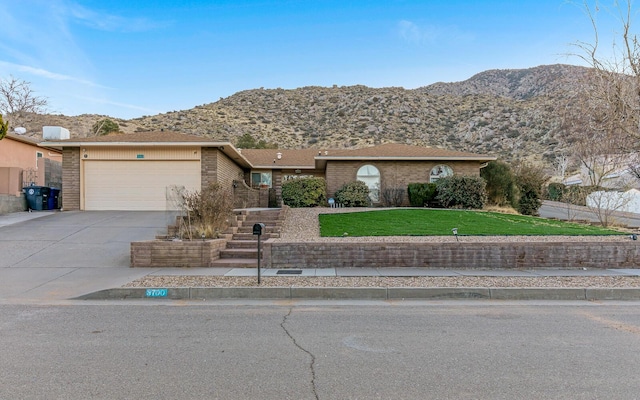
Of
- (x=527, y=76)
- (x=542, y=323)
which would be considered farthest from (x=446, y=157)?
(x=527, y=76)

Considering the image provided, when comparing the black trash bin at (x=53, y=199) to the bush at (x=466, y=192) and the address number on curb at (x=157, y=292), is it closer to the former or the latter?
the address number on curb at (x=157, y=292)

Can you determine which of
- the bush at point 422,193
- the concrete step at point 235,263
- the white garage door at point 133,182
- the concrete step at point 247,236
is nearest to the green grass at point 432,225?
the concrete step at point 247,236

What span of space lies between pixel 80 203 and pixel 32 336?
1519cm

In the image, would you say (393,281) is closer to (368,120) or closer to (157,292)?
(157,292)

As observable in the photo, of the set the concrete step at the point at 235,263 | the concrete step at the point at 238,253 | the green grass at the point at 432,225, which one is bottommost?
the concrete step at the point at 235,263

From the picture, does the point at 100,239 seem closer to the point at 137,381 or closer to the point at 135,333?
the point at 135,333

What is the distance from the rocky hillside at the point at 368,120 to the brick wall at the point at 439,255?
118 feet

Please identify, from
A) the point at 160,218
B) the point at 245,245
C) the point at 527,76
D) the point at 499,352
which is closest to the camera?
the point at 499,352

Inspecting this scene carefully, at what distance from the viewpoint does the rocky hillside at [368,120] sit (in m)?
46.8

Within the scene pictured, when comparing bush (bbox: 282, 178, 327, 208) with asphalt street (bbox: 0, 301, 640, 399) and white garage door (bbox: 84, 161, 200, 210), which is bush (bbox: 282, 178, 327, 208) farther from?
asphalt street (bbox: 0, 301, 640, 399)

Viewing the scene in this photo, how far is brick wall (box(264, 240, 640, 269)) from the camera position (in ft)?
33.2

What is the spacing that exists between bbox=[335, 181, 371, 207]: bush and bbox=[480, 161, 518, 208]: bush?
22.1ft

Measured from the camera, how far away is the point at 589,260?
1020 cm

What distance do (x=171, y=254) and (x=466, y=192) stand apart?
1408 cm
